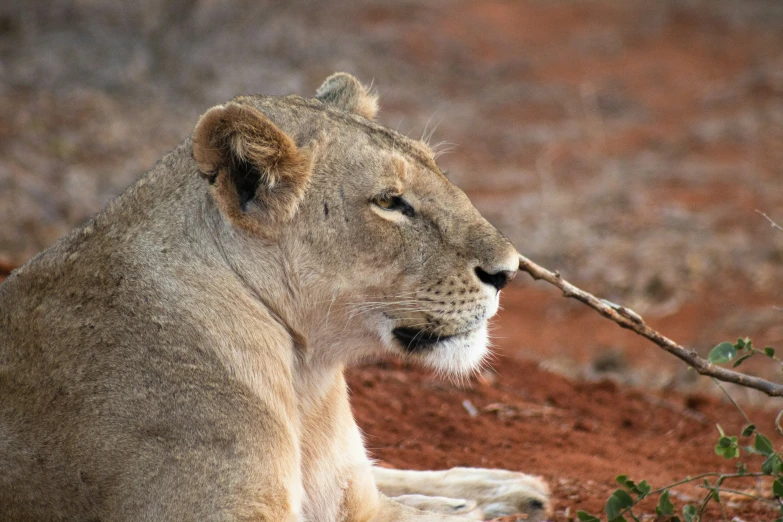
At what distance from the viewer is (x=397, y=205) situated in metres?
3.60

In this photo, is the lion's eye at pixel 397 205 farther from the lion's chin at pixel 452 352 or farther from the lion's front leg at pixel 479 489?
the lion's front leg at pixel 479 489

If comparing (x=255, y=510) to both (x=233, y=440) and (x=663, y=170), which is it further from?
(x=663, y=170)

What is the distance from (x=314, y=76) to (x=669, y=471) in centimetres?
1185

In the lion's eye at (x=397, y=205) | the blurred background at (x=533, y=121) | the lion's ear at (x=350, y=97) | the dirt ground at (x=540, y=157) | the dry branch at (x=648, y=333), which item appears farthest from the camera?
the blurred background at (x=533, y=121)

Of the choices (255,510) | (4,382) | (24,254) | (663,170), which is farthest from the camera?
(663,170)

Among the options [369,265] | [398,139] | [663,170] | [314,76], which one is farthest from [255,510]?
[314,76]

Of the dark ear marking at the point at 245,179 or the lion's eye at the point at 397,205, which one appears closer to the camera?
the dark ear marking at the point at 245,179

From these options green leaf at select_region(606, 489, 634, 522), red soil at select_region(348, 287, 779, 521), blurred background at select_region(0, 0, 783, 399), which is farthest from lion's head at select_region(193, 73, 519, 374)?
red soil at select_region(348, 287, 779, 521)

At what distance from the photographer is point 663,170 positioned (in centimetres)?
1376

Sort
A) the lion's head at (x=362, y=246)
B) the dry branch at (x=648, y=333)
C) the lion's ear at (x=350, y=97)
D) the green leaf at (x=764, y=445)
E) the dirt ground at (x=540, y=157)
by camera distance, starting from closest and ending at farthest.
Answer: the green leaf at (x=764, y=445), the lion's head at (x=362, y=246), the dry branch at (x=648, y=333), the lion's ear at (x=350, y=97), the dirt ground at (x=540, y=157)

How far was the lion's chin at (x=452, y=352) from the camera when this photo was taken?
11.8 ft

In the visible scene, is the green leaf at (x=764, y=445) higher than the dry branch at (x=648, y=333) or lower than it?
lower

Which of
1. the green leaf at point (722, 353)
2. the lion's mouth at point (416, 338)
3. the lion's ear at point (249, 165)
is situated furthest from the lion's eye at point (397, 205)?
the green leaf at point (722, 353)

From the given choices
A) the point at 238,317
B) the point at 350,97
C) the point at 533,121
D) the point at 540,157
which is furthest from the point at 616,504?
the point at 533,121
